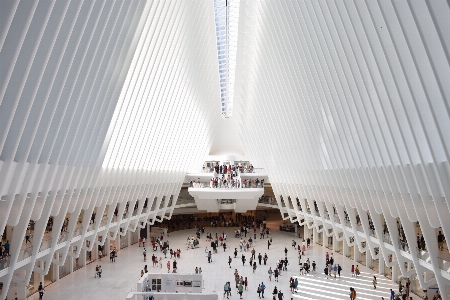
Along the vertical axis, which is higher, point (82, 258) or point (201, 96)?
point (201, 96)

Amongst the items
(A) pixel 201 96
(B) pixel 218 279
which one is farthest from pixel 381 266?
Result: (A) pixel 201 96

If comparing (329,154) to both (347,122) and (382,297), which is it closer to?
(347,122)

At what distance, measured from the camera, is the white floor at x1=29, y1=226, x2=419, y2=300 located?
20.5m

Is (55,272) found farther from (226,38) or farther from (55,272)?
(226,38)

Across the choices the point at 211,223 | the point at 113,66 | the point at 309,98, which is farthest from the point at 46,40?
the point at 211,223

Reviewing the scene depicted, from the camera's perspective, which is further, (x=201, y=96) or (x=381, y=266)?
(x=201, y=96)

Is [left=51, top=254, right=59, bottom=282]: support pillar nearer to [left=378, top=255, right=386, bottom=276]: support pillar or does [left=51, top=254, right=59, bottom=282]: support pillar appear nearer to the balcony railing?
the balcony railing

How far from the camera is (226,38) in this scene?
27.4m

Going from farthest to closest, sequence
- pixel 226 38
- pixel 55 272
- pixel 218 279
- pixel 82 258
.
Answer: pixel 226 38, pixel 82 258, pixel 218 279, pixel 55 272

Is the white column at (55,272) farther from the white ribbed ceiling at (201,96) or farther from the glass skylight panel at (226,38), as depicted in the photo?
the glass skylight panel at (226,38)

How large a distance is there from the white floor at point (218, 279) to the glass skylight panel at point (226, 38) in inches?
531

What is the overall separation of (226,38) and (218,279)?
14.7 meters

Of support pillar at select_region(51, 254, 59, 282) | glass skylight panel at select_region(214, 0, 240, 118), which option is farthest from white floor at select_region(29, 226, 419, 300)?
glass skylight panel at select_region(214, 0, 240, 118)

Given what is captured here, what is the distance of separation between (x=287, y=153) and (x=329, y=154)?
8140 millimetres
